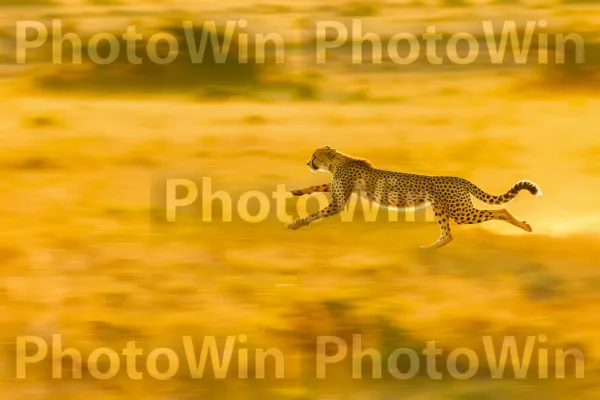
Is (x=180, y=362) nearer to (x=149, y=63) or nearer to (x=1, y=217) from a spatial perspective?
(x=1, y=217)

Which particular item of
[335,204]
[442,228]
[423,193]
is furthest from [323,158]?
[442,228]

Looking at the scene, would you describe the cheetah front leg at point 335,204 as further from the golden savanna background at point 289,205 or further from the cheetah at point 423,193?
the golden savanna background at point 289,205

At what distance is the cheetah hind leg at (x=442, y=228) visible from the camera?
9078mm

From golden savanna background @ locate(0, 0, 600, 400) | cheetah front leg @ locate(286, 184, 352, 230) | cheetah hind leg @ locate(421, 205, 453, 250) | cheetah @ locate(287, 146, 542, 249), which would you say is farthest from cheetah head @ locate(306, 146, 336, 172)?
cheetah hind leg @ locate(421, 205, 453, 250)

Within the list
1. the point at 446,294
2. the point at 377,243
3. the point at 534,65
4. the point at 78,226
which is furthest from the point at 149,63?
the point at 446,294

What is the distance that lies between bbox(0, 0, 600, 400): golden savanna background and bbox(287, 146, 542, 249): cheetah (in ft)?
1.54

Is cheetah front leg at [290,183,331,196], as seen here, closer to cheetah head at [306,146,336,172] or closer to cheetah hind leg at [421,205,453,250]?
cheetah head at [306,146,336,172]

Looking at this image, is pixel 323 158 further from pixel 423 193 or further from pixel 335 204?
pixel 423 193

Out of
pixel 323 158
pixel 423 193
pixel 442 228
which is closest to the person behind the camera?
pixel 423 193

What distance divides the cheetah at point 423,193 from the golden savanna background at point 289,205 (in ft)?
1.54

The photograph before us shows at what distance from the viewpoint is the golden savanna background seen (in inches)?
336

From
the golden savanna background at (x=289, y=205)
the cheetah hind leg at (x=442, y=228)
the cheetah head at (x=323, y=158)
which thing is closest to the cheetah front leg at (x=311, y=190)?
the cheetah head at (x=323, y=158)

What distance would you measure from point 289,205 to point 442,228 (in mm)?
1758

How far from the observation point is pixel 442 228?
30.3 ft
